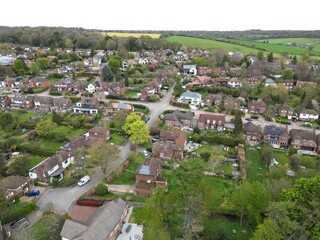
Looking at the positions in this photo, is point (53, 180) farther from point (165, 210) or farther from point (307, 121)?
point (307, 121)

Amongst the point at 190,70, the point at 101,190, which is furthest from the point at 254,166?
the point at 190,70

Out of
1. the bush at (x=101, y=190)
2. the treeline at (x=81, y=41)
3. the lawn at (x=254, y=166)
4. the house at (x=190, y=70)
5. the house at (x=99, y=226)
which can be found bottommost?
the lawn at (x=254, y=166)

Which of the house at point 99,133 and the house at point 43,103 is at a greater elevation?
the house at point 43,103

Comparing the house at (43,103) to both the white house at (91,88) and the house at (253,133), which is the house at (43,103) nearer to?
the white house at (91,88)

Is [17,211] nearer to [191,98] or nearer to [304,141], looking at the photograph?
[304,141]

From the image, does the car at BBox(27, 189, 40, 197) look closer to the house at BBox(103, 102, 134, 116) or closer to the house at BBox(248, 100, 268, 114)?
the house at BBox(103, 102, 134, 116)

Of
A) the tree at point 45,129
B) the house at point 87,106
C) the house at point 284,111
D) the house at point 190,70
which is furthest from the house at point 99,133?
the house at point 190,70

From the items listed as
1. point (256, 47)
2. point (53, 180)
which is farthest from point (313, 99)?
point (256, 47)
